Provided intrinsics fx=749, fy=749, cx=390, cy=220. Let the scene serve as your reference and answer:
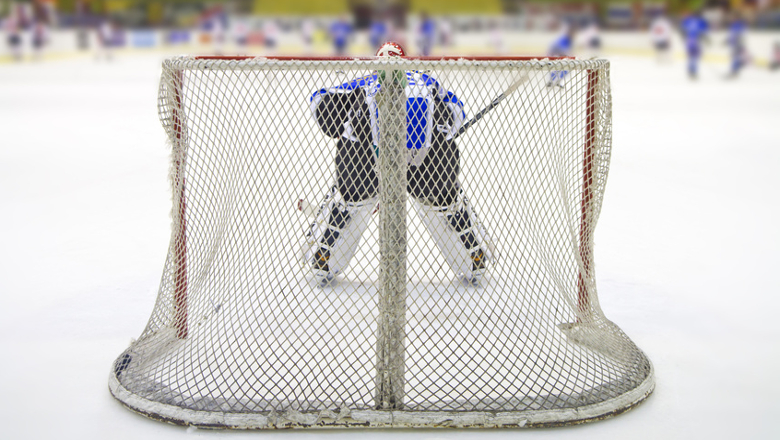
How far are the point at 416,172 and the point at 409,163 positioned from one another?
18 cm

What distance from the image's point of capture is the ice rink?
1820 millimetres

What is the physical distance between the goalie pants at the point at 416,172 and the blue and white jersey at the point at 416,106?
4 centimetres

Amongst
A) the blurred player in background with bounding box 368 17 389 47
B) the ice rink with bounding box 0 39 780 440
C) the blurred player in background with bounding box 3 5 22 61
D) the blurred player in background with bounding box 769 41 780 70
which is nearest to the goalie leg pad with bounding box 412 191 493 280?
the ice rink with bounding box 0 39 780 440

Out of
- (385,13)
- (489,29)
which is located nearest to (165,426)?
(489,29)

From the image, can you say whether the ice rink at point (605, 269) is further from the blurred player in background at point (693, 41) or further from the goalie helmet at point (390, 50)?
the blurred player in background at point (693, 41)

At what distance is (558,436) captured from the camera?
5.60 feet

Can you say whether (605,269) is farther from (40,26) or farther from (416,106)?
(40,26)

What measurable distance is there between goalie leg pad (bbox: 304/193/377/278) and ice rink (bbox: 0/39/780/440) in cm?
62

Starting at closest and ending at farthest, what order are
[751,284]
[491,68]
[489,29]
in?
[491,68] → [751,284] → [489,29]

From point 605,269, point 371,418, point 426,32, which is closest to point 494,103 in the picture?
point 371,418

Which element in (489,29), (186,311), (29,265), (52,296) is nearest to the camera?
(186,311)

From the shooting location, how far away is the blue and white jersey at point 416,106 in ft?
6.17

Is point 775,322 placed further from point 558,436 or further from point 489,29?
point 489,29

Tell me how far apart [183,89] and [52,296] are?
1097 mm
